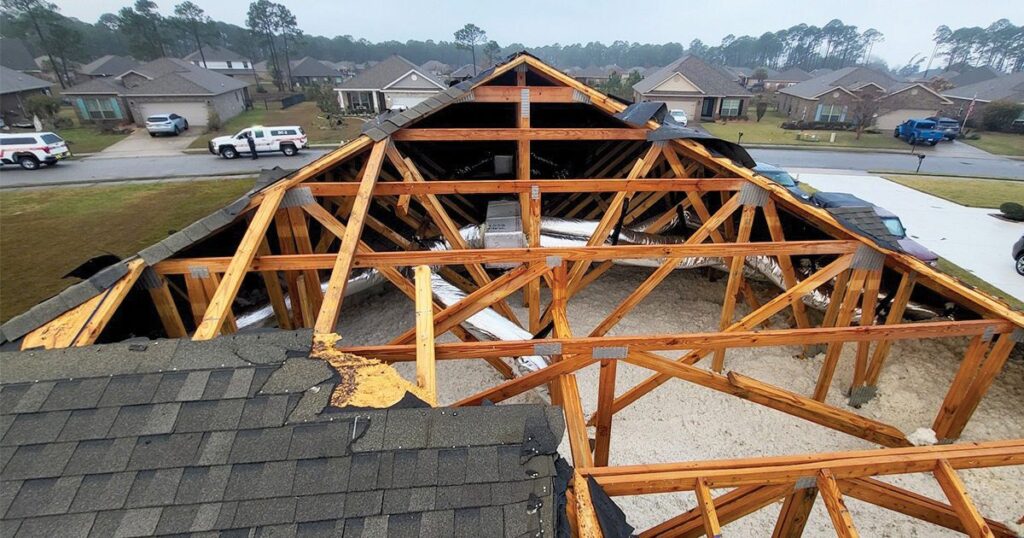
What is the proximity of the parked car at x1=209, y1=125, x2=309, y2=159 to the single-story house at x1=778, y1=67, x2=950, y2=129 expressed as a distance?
1475 inches

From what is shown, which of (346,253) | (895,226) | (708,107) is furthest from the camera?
(708,107)

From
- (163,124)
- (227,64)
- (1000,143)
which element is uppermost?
(227,64)

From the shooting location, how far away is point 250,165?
791 inches

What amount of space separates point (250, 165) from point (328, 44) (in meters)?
113

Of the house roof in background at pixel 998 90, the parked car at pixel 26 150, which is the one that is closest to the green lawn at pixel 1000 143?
the house roof in background at pixel 998 90

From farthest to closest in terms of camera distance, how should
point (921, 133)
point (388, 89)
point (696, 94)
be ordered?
point (388, 89) < point (696, 94) < point (921, 133)

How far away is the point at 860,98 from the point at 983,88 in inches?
731

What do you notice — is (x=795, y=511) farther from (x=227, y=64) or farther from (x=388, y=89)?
(x=227, y=64)

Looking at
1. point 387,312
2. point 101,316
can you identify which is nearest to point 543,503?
point 101,316

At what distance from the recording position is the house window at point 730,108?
36.5m

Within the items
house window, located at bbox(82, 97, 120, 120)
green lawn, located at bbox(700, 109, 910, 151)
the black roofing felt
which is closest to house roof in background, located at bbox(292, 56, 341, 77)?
house window, located at bbox(82, 97, 120, 120)

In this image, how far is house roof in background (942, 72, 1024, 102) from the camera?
35219mm

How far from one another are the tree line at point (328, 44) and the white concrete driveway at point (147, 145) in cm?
2661

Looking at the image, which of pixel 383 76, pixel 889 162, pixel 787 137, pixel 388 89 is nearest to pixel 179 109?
pixel 388 89
